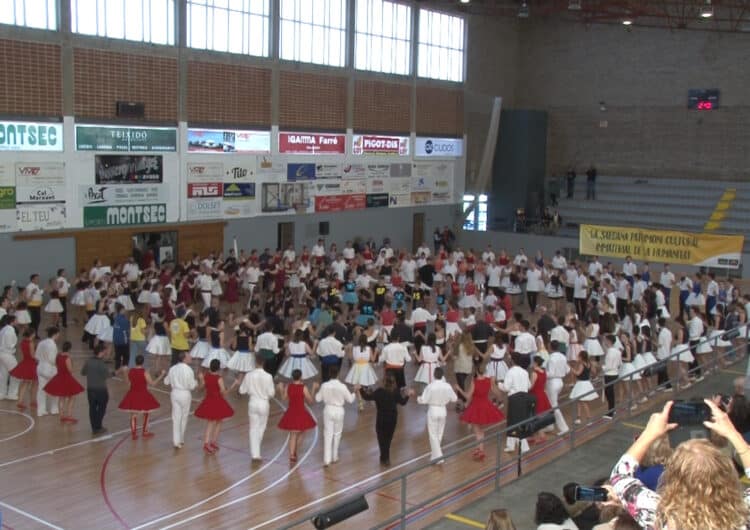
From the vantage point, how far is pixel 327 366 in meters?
17.3

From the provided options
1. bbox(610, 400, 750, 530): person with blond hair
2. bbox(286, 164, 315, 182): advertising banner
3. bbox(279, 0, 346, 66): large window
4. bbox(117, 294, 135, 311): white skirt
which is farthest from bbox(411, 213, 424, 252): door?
bbox(610, 400, 750, 530): person with blond hair

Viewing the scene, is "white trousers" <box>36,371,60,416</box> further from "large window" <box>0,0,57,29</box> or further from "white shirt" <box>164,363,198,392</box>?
"large window" <box>0,0,57,29</box>

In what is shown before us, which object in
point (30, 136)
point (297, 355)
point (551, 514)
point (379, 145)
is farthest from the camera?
point (379, 145)

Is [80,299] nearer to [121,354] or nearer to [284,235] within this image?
[121,354]

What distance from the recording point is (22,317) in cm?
2041

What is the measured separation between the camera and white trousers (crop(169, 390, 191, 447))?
14508 mm

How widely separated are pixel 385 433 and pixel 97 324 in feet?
30.4

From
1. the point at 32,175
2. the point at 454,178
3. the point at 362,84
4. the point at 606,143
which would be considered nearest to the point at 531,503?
the point at 32,175

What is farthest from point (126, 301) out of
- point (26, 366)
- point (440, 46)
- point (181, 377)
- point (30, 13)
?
point (440, 46)

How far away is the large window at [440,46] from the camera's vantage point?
41.9 metres

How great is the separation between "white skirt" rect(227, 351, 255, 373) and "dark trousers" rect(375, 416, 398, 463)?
3998 millimetres

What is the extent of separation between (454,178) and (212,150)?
15.9m

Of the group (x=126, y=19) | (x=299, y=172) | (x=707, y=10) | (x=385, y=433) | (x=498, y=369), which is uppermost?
(x=707, y=10)

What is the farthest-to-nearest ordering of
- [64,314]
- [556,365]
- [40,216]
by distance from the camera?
[40,216]
[64,314]
[556,365]
